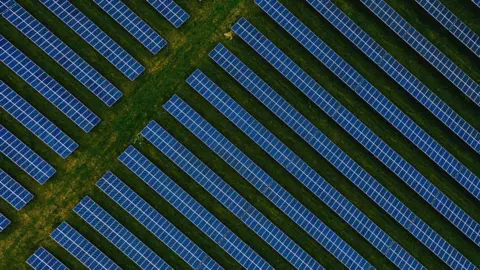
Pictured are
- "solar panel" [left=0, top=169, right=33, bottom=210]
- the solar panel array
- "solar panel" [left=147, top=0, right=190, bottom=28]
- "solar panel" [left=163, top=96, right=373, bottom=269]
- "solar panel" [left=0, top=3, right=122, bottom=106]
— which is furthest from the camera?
the solar panel array

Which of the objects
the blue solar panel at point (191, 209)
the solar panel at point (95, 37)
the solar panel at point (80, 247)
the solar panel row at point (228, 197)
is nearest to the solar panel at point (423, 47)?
the solar panel row at point (228, 197)

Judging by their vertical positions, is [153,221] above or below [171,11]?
below

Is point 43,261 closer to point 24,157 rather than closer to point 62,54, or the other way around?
point 24,157

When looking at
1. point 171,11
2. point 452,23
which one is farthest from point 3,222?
point 452,23

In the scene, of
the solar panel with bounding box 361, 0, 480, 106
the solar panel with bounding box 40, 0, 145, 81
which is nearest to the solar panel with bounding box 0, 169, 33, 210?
the solar panel with bounding box 40, 0, 145, 81

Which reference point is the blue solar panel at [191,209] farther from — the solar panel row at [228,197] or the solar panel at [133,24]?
the solar panel at [133,24]

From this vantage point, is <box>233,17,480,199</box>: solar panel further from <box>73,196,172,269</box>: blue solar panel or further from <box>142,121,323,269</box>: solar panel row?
<box>73,196,172,269</box>: blue solar panel
